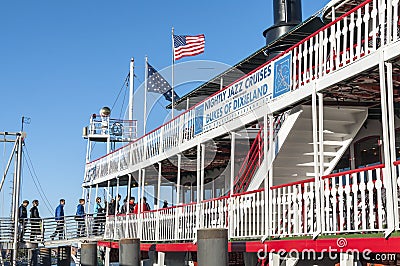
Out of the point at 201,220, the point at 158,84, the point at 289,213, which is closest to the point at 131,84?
the point at 158,84

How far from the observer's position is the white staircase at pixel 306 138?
38.4 feet

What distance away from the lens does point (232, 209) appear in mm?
12453

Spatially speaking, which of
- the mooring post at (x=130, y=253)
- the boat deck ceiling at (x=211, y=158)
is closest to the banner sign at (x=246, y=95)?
the boat deck ceiling at (x=211, y=158)

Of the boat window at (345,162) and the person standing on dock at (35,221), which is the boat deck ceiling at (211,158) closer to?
the boat window at (345,162)

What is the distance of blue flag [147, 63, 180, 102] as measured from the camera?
85.4ft

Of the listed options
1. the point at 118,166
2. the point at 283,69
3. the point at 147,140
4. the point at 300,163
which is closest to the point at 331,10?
the point at 283,69

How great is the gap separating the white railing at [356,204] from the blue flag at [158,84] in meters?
17.0

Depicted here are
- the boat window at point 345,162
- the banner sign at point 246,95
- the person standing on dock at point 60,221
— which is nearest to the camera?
the banner sign at point 246,95

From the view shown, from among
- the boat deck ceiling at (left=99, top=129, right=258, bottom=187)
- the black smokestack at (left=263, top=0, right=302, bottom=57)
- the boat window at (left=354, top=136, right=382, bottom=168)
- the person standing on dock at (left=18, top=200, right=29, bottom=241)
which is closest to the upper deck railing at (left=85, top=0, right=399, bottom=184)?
the boat deck ceiling at (left=99, top=129, right=258, bottom=187)

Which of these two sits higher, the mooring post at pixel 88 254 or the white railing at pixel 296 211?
the white railing at pixel 296 211

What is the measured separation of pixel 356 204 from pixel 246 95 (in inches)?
191

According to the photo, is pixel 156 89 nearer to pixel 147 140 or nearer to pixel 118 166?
pixel 118 166

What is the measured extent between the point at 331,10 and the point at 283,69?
5.62 ft

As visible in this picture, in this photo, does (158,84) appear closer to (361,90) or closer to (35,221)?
(35,221)
